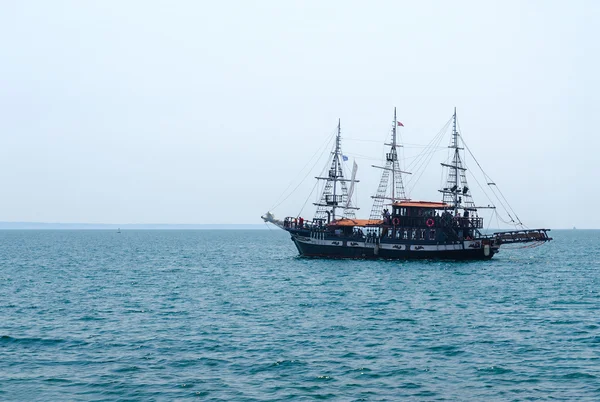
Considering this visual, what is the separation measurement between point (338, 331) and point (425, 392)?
12.2 meters

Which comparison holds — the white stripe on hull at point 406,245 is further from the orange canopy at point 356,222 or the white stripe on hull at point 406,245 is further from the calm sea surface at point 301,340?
the calm sea surface at point 301,340

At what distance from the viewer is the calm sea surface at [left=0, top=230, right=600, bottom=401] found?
2488 centimetres

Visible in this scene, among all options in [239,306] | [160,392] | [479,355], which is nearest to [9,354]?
[160,392]

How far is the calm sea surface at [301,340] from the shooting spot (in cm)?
2488

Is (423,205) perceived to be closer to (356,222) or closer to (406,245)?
(406,245)

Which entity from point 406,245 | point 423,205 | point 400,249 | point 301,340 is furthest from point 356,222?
point 301,340

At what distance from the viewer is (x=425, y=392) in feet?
79.6

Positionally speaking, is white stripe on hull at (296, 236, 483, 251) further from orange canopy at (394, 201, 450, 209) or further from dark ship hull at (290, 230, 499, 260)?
orange canopy at (394, 201, 450, 209)

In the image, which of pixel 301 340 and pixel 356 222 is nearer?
pixel 301 340

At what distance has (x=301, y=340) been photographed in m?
33.6

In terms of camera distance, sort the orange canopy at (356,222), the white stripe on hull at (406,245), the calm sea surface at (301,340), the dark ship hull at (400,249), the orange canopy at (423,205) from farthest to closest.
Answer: the orange canopy at (356,222)
the orange canopy at (423,205)
the dark ship hull at (400,249)
the white stripe on hull at (406,245)
the calm sea surface at (301,340)

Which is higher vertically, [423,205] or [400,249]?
[423,205]

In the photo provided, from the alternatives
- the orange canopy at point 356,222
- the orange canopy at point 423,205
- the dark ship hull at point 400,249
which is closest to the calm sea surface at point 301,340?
the dark ship hull at point 400,249

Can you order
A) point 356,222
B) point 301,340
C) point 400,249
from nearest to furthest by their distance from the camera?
point 301,340 < point 400,249 < point 356,222
